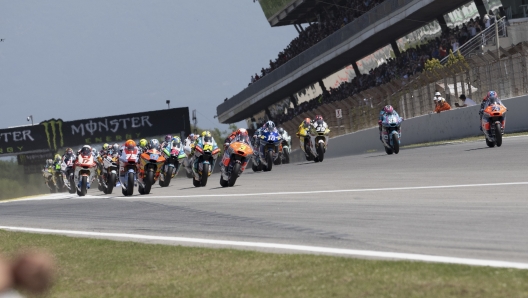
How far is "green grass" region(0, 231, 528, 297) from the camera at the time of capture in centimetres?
491

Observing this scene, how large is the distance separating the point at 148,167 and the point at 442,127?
43.9 feet

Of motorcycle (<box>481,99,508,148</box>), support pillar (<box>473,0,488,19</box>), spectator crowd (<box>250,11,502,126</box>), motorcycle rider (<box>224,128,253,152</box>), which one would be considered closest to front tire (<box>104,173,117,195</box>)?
motorcycle rider (<box>224,128,253,152</box>)

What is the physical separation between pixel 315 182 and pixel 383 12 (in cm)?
2558

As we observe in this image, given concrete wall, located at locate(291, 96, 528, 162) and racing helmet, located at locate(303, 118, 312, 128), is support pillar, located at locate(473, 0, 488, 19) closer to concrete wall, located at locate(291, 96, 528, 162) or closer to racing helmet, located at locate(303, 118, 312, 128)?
concrete wall, located at locate(291, 96, 528, 162)

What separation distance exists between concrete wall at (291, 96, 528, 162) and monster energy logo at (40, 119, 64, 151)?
104 ft

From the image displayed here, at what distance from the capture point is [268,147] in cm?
2473

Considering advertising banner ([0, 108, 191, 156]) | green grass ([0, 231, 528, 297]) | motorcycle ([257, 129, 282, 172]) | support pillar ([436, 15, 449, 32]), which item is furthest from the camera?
advertising banner ([0, 108, 191, 156])

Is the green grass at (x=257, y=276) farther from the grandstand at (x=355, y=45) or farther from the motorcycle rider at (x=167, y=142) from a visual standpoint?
the grandstand at (x=355, y=45)

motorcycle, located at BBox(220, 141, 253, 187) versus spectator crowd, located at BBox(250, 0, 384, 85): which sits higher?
spectator crowd, located at BBox(250, 0, 384, 85)

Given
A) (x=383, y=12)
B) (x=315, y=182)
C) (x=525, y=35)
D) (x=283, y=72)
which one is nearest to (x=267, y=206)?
(x=315, y=182)

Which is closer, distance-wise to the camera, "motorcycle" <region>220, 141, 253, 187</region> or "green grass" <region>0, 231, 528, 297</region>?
"green grass" <region>0, 231, 528, 297</region>

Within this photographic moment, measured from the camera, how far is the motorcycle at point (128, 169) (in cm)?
1909

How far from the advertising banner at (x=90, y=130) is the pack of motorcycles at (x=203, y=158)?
97.5ft

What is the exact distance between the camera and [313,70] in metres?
52.2
